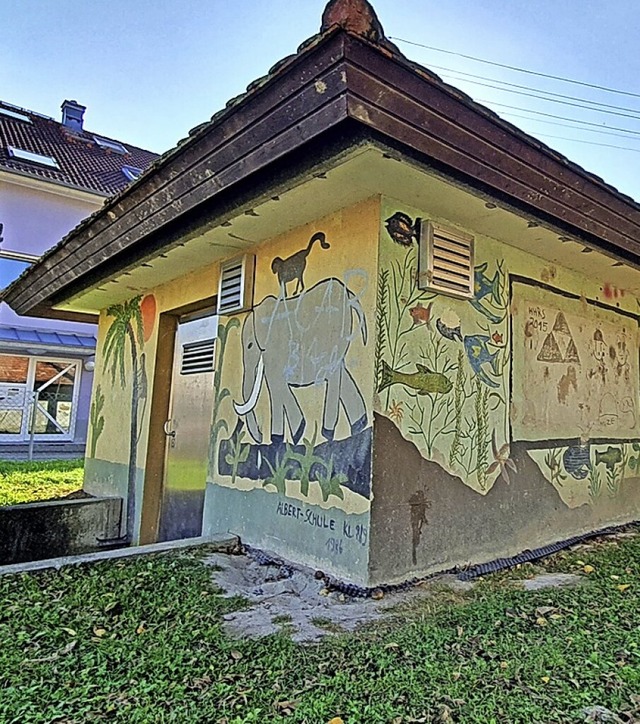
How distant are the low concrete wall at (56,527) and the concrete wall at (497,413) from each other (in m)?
3.19

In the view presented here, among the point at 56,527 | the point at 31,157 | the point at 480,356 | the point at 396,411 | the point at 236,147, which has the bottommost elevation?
the point at 56,527

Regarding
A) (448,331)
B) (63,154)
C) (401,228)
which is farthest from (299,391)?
(63,154)

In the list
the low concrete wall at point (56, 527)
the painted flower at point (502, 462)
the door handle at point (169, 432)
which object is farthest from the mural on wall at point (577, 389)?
the low concrete wall at point (56, 527)

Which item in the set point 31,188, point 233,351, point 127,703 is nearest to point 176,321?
point 233,351

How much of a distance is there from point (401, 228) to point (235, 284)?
1.32 meters

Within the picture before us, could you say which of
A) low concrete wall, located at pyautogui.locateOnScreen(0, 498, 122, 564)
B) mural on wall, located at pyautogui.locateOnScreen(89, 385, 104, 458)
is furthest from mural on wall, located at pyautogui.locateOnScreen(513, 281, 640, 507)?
mural on wall, located at pyautogui.locateOnScreen(89, 385, 104, 458)

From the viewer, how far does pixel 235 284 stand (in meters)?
3.49

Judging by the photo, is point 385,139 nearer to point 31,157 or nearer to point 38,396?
point 38,396

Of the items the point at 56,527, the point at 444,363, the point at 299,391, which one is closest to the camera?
the point at 444,363

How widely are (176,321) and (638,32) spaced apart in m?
6.83

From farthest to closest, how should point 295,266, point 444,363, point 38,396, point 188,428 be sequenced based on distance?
point 38,396 → point 188,428 → point 295,266 → point 444,363

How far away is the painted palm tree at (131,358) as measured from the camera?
4629 millimetres

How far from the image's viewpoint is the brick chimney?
14.8 m

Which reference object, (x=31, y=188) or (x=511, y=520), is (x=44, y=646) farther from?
(x=31, y=188)
